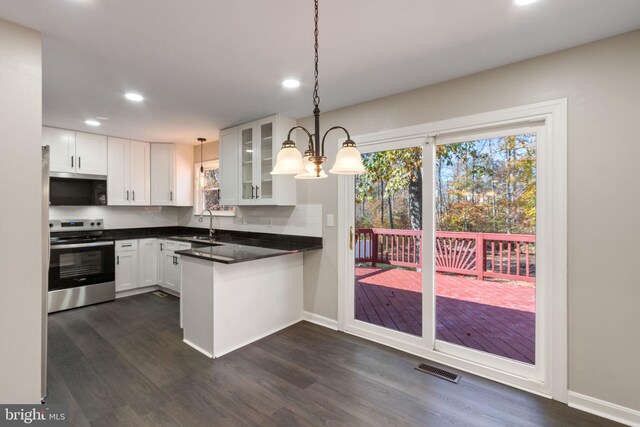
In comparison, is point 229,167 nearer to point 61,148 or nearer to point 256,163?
point 256,163

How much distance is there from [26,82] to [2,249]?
39.9 inches

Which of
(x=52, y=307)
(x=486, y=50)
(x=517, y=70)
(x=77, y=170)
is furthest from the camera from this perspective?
(x=77, y=170)

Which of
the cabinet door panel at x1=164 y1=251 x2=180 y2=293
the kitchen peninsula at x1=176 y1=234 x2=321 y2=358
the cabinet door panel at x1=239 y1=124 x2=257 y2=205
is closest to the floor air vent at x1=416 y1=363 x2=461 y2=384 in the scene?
the kitchen peninsula at x1=176 y1=234 x2=321 y2=358

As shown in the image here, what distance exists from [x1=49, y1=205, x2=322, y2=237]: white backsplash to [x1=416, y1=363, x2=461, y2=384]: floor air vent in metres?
1.67

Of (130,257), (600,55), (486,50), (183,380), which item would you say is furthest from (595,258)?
(130,257)

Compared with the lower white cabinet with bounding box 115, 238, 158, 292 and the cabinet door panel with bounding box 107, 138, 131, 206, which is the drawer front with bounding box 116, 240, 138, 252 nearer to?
the lower white cabinet with bounding box 115, 238, 158, 292

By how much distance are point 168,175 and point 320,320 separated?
3511mm

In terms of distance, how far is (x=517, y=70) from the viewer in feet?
7.46

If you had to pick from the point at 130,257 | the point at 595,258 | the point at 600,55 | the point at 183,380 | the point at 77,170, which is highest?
the point at 600,55

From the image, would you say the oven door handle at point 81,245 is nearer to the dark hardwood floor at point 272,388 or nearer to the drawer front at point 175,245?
the drawer front at point 175,245

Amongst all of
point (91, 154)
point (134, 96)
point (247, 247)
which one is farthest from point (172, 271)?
point (134, 96)

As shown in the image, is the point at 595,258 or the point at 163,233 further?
the point at 163,233

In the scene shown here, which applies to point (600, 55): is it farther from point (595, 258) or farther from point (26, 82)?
point (26, 82)

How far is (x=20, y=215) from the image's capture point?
1812mm
